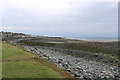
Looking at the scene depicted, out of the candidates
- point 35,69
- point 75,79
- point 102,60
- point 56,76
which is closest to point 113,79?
point 75,79

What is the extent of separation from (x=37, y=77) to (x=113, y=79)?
10.7 m

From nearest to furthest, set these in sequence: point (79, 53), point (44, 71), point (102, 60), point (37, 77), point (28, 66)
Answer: point (37, 77) < point (44, 71) < point (28, 66) < point (102, 60) < point (79, 53)

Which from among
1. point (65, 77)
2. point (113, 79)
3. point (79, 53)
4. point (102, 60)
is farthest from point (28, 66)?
point (79, 53)

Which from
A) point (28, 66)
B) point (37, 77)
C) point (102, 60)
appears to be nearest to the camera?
point (37, 77)

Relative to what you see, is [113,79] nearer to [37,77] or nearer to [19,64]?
[37,77]

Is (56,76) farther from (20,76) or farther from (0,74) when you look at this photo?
(0,74)

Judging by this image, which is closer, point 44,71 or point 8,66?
point 44,71

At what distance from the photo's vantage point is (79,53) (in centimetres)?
5144

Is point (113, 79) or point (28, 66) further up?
point (28, 66)

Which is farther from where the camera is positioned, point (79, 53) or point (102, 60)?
point (79, 53)

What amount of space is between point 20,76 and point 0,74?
2655mm

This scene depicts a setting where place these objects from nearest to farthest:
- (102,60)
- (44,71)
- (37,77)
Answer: (37,77), (44,71), (102,60)

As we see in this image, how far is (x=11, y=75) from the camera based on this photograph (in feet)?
75.9

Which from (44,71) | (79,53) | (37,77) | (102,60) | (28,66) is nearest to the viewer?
(37,77)
